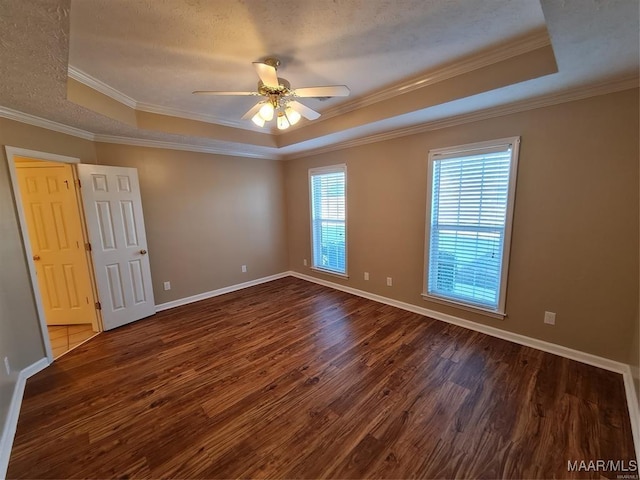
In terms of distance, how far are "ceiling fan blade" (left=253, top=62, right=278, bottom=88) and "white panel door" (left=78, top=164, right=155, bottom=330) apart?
245cm

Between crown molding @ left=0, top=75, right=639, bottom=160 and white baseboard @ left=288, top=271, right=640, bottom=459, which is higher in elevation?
crown molding @ left=0, top=75, right=639, bottom=160

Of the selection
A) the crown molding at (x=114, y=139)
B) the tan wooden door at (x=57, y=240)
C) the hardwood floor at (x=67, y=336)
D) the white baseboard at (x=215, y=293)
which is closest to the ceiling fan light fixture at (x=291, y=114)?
the crown molding at (x=114, y=139)

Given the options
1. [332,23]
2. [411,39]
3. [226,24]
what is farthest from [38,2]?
[411,39]

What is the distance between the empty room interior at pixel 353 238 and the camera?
160 cm

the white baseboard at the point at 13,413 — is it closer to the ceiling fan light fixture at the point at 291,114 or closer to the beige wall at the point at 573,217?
the ceiling fan light fixture at the point at 291,114

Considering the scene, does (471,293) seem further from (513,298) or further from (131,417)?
(131,417)

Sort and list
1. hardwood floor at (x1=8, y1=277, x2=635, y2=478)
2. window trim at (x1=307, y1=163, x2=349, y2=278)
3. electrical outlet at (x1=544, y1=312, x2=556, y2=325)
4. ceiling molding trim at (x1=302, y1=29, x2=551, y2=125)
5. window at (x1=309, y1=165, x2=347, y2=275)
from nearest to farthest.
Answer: hardwood floor at (x1=8, y1=277, x2=635, y2=478) < ceiling molding trim at (x1=302, y1=29, x2=551, y2=125) < electrical outlet at (x1=544, y1=312, x2=556, y2=325) < window trim at (x1=307, y1=163, x2=349, y2=278) < window at (x1=309, y1=165, x2=347, y2=275)

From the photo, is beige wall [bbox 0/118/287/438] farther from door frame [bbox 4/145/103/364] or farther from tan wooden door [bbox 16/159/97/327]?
tan wooden door [bbox 16/159/97/327]

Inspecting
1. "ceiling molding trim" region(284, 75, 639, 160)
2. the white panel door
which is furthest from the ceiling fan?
the white panel door

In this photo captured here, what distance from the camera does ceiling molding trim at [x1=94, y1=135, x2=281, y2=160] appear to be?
3.29m

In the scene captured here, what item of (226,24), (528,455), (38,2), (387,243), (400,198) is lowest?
(528,455)

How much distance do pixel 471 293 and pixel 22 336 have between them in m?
4.62

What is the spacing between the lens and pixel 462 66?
226cm

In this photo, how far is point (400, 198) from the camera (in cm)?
354
